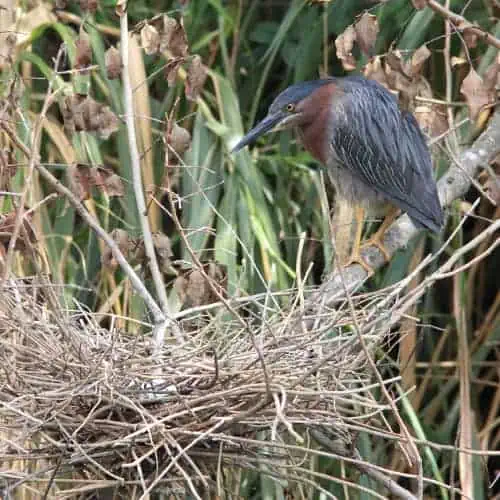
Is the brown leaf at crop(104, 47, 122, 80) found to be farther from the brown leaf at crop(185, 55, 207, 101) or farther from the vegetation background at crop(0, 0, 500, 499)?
the vegetation background at crop(0, 0, 500, 499)

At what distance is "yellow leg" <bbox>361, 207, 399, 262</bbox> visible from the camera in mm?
3391

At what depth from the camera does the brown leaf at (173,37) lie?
2674 millimetres

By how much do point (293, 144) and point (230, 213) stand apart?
778 mm

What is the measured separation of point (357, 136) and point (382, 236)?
379 mm

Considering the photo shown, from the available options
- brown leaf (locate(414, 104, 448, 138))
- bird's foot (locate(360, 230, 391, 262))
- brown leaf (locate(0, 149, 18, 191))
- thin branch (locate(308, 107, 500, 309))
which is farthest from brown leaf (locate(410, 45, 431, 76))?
brown leaf (locate(0, 149, 18, 191))

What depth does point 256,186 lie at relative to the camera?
382 cm

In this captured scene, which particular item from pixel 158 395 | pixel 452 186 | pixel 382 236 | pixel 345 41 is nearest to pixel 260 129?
pixel 382 236

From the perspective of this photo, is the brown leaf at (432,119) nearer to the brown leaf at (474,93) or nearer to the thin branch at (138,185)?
the brown leaf at (474,93)

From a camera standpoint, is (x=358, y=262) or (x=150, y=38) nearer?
(x=150, y=38)

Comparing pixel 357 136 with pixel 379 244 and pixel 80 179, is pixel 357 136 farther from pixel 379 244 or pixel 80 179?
pixel 80 179

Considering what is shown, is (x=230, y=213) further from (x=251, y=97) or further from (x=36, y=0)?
(x=36, y=0)

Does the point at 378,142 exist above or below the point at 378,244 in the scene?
above

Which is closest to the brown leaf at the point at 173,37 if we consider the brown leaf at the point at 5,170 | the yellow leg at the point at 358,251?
the brown leaf at the point at 5,170

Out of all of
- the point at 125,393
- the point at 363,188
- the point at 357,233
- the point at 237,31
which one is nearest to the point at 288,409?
the point at 125,393
